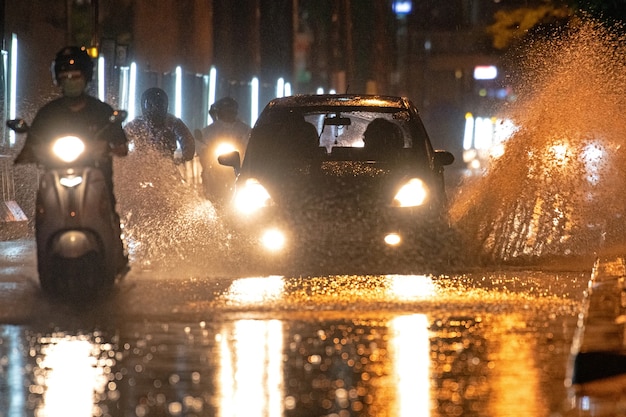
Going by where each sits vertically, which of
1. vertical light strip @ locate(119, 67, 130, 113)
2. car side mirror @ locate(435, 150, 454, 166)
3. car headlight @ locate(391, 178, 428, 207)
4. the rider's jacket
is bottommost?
car headlight @ locate(391, 178, 428, 207)

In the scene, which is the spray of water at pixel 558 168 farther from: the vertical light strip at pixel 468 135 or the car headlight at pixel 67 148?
the vertical light strip at pixel 468 135

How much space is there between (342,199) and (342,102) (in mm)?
1457

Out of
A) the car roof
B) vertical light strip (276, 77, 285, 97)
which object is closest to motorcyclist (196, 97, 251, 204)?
the car roof

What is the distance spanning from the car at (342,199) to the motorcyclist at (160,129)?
3473 mm

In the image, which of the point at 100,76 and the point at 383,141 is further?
the point at 100,76

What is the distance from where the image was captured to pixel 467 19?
321 feet

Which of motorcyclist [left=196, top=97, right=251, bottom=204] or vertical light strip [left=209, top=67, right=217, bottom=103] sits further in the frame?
vertical light strip [left=209, top=67, right=217, bottom=103]

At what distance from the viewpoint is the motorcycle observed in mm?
11039

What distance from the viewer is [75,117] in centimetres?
1142

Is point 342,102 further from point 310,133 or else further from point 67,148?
point 67,148

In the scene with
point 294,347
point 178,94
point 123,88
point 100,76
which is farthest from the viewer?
point 178,94

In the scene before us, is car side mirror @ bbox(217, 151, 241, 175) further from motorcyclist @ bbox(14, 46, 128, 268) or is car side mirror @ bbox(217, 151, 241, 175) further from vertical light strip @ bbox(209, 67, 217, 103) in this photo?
vertical light strip @ bbox(209, 67, 217, 103)

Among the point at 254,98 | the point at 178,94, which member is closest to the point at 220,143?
the point at 178,94

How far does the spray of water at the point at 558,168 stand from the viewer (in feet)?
54.5
